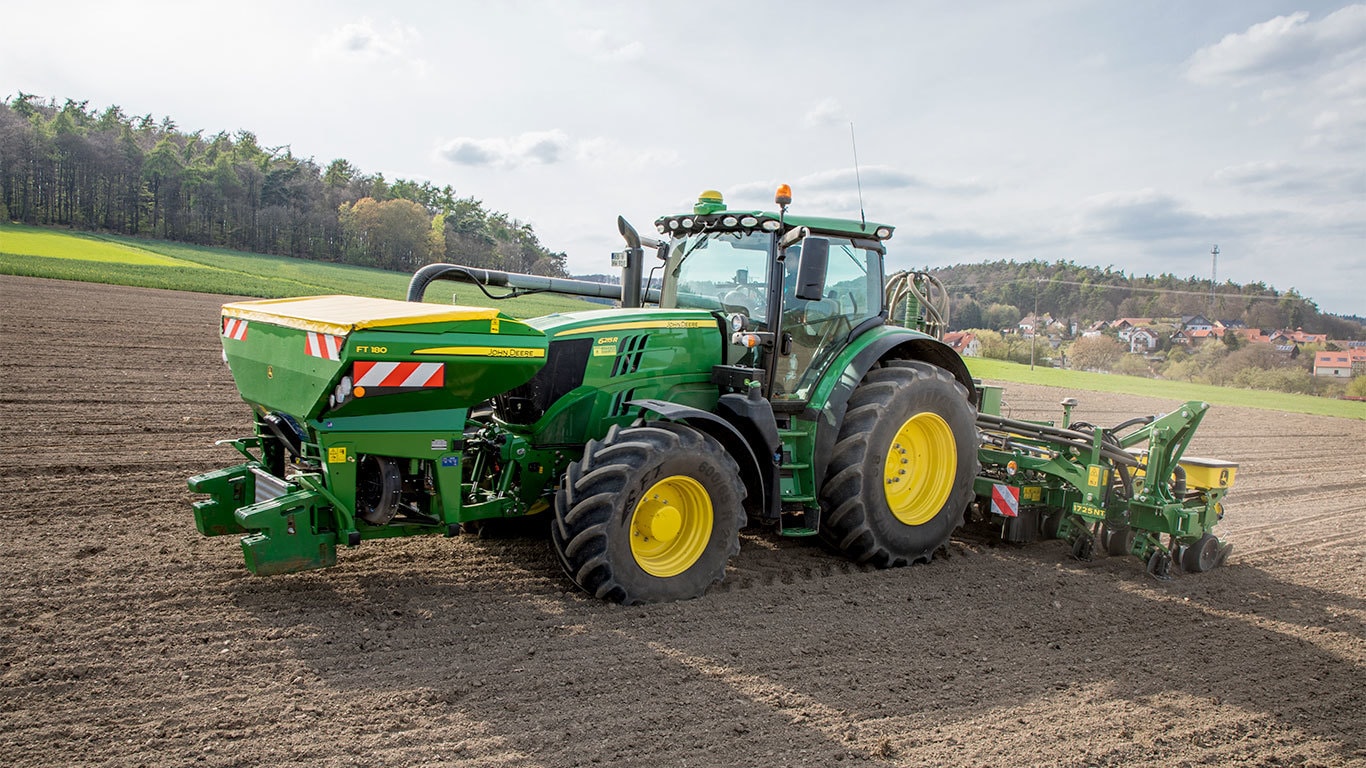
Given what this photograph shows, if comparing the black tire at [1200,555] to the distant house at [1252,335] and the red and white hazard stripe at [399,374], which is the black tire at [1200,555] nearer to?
the red and white hazard stripe at [399,374]

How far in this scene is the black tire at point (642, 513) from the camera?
4754 mm

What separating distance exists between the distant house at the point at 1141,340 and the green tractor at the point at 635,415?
41360 millimetres

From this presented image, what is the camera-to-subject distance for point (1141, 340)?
49250mm

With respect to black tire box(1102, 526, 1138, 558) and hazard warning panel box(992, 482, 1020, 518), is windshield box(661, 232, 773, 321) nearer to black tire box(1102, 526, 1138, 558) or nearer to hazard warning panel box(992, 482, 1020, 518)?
hazard warning panel box(992, 482, 1020, 518)

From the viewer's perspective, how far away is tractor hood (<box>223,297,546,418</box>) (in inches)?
175

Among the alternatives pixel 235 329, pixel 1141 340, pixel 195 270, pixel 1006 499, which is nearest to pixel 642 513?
pixel 235 329

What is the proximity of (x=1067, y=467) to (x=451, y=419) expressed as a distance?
14.7 ft

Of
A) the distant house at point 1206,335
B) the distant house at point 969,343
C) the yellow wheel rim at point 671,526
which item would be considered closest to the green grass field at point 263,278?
the distant house at point 969,343

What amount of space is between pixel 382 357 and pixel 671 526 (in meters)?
1.78

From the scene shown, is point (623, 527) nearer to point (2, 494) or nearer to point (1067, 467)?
point (1067, 467)

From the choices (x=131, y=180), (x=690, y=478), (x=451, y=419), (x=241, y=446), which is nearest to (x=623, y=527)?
(x=690, y=478)

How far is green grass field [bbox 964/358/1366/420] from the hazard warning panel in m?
18.6

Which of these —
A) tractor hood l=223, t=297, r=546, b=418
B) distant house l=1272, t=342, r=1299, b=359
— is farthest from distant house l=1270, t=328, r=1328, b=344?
tractor hood l=223, t=297, r=546, b=418

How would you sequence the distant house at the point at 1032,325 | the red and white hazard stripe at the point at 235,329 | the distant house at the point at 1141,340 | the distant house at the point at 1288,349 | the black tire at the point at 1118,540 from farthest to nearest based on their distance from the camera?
the distant house at the point at 1141,340 < the distant house at the point at 1032,325 < the distant house at the point at 1288,349 < the black tire at the point at 1118,540 < the red and white hazard stripe at the point at 235,329
